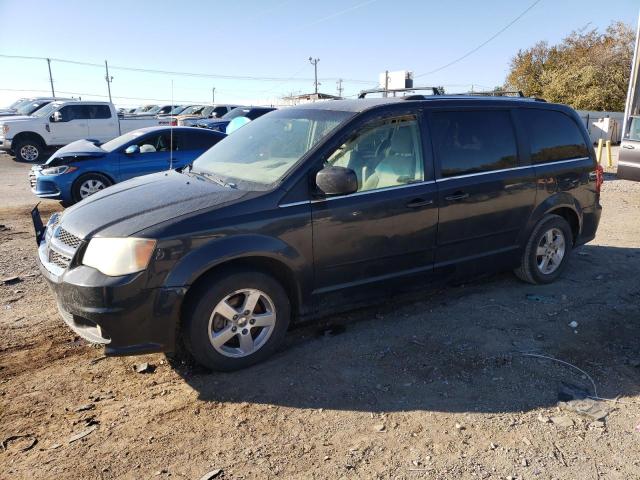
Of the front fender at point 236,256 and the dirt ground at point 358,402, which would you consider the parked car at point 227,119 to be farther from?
the front fender at point 236,256

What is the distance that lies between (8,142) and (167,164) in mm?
10460

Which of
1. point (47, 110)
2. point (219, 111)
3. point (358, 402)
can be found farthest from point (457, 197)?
point (219, 111)

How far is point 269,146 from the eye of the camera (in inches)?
164

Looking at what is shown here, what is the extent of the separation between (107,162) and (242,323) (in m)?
7.09

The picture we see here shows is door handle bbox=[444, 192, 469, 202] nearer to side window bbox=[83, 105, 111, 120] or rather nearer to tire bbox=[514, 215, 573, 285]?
tire bbox=[514, 215, 573, 285]

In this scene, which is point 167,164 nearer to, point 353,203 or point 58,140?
point 353,203

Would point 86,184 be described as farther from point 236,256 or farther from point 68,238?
point 236,256

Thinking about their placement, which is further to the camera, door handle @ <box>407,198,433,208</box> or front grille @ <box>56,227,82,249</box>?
door handle @ <box>407,198,433,208</box>

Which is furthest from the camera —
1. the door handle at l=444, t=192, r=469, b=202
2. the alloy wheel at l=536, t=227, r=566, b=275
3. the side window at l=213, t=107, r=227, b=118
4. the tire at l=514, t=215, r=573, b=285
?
the side window at l=213, t=107, r=227, b=118

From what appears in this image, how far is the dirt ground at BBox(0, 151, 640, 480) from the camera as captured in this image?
8.85 feet

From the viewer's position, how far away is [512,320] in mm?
4430

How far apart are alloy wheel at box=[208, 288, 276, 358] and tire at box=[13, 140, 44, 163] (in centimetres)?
1692

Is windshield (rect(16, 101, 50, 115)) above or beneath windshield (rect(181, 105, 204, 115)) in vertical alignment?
beneath

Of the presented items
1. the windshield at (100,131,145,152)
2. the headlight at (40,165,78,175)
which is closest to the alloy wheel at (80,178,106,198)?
the headlight at (40,165,78,175)
